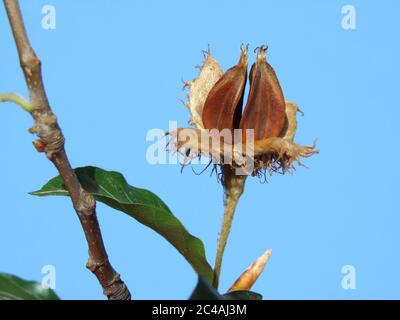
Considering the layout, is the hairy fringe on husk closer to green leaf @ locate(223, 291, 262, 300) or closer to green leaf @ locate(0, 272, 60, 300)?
green leaf @ locate(223, 291, 262, 300)

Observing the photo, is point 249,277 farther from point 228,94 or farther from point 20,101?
point 20,101

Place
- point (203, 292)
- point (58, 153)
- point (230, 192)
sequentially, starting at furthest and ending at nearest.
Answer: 1. point (230, 192)
2. point (58, 153)
3. point (203, 292)

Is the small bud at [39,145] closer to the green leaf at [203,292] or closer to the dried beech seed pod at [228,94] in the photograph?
the green leaf at [203,292]

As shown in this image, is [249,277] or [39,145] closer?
[39,145]

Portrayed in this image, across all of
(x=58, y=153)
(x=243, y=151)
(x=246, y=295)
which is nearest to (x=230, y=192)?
(x=243, y=151)

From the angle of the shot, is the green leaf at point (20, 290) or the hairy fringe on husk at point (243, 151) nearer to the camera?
the green leaf at point (20, 290)

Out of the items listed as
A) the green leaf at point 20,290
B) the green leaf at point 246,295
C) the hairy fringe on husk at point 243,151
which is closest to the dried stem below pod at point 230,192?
the hairy fringe on husk at point 243,151
